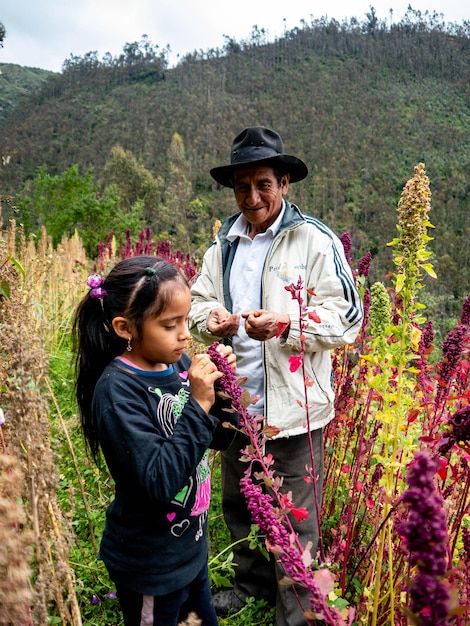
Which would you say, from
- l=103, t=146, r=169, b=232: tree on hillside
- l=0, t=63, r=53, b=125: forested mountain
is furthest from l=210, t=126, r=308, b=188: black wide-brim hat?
l=0, t=63, r=53, b=125: forested mountain

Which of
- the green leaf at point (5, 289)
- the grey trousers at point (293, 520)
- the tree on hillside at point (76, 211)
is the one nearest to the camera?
the green leaf at point (5, 289)

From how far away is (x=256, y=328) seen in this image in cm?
152

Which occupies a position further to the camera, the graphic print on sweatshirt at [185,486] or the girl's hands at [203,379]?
the graphic print on sweatshirt at [185,486]

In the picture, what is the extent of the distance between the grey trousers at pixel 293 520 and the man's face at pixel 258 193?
871 mm

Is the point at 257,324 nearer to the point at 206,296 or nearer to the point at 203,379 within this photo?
the point at 203,379

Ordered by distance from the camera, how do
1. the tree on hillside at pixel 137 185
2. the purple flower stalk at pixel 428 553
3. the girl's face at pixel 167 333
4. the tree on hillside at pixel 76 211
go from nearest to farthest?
the purple flower stalk at pixel 428 553 < the girl's face at pixel 167 333 < the tree on hillside at pixel 76 211 < the tree on hillside at pixel 137 185

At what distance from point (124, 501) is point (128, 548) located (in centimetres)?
12

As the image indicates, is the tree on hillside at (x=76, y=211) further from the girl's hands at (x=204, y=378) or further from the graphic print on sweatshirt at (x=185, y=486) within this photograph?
the girl's hands at (x=204, y=378)

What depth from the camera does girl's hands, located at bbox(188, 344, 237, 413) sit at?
1.13 metres

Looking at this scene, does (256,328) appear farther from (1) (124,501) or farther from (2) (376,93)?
(2) (376,93)

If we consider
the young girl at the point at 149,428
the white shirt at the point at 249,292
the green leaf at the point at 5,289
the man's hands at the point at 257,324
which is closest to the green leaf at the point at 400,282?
the man's hands at the point at 257,324

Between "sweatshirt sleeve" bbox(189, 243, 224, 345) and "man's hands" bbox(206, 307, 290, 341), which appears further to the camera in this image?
"sweatshirt sleeve" bbox(189, 243, 224, 345)

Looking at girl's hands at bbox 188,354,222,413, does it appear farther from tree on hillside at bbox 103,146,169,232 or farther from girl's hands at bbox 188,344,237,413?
tree on hillside at bbox 103,146,169,232

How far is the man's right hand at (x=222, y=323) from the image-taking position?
1625 mm
